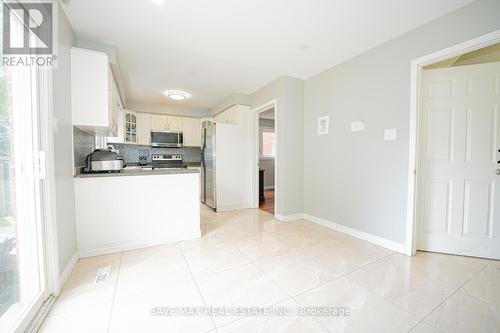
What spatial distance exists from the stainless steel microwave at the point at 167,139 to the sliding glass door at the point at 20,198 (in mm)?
3791

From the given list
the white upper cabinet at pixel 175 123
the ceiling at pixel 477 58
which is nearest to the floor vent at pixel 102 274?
the ceiling at pixel 477 58

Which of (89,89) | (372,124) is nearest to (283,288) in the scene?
(372,124)

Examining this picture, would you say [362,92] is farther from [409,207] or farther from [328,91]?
[409,207]

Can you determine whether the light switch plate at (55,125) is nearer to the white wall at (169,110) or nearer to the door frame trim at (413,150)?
the door frame trim at (413,150)

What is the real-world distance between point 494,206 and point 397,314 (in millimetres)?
1700

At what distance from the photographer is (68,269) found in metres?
1.75

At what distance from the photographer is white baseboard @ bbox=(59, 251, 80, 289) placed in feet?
5.31

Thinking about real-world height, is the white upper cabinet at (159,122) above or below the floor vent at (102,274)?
above

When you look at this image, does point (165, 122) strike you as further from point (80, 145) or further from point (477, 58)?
point (477, 58)

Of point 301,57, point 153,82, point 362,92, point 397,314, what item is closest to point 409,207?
point 397,314

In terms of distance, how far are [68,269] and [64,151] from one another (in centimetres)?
107

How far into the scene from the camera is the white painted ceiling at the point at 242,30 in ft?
5.88

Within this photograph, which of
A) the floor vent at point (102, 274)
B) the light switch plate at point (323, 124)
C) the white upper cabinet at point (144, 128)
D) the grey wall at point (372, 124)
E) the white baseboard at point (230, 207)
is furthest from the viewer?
the white upper cabinet at point (144, 128)

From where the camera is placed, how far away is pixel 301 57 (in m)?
2.73
